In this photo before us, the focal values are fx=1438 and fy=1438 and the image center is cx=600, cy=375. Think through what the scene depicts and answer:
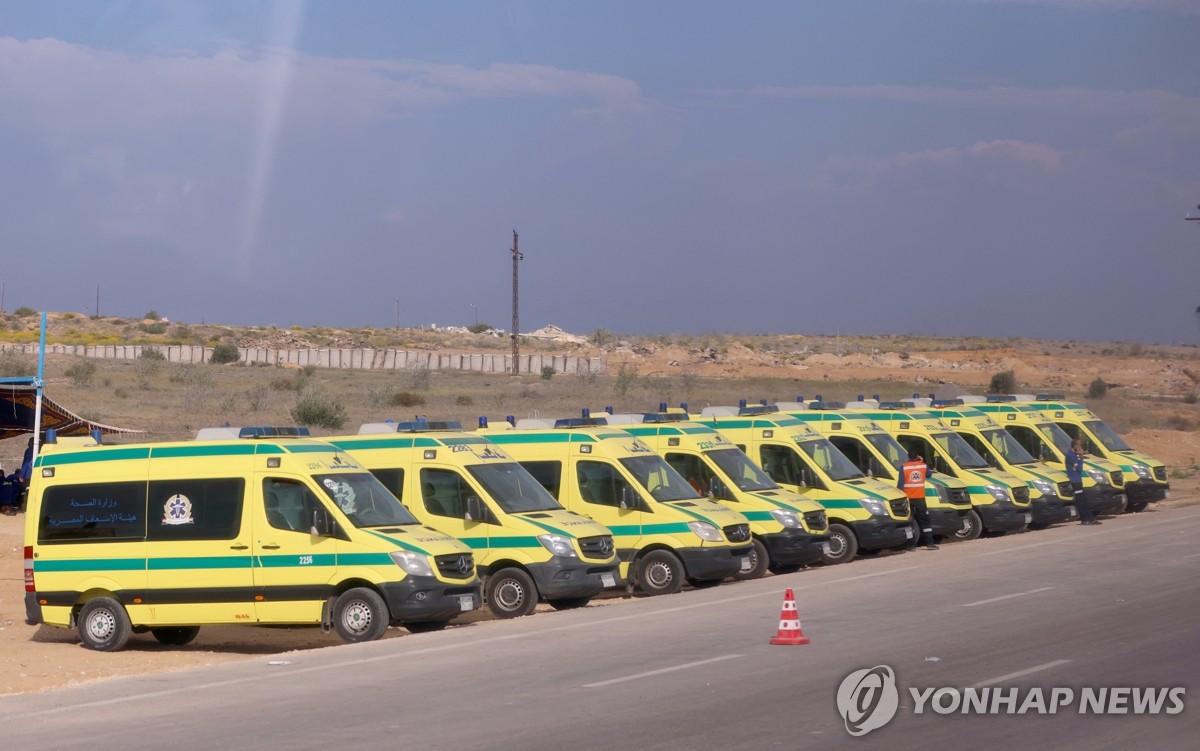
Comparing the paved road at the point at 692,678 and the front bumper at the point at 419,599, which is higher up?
the front bumper at the point at 419,599

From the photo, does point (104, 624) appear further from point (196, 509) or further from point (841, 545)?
point (841, 545)

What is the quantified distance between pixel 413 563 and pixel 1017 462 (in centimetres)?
1774

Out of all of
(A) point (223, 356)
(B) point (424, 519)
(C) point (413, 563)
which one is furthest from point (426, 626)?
(A) point (223, 356)

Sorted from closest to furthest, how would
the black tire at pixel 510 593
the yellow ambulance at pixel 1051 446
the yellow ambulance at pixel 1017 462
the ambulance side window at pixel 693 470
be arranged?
the black tire at pixel 510 593 → the ambulance side window at pixel 693 470 → the yellow ambulance at pixel 1017 462 → the yellow ambulance at pixel 1051 446

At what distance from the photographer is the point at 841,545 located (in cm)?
2402

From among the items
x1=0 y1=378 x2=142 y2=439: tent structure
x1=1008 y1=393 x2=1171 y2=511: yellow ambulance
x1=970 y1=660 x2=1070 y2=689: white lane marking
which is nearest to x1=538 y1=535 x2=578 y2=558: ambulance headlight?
x1=970 y1=660 x2=1070 y2=689: white lane marking

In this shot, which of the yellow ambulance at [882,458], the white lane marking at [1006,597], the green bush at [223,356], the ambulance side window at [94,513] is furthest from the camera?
the green bush at [223,356]

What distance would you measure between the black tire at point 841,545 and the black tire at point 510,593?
721 cm

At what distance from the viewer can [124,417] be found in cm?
4762

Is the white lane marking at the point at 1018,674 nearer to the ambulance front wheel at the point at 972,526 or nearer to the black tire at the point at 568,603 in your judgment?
the black tire at the point at 568,603

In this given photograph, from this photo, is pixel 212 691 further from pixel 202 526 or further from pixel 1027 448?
pixel 1027 448

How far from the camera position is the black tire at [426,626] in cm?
1700

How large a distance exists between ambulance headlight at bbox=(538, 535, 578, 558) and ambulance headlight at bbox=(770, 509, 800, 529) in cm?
A: 483

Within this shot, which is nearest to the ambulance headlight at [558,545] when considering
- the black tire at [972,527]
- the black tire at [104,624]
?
the black tire at [104,624]
